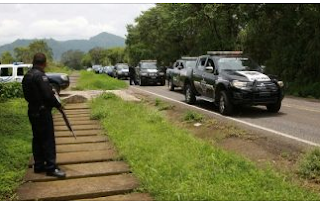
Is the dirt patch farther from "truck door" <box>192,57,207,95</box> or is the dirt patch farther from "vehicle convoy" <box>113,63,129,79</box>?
"vehicle convoy" <box>113,63,129,79</box>

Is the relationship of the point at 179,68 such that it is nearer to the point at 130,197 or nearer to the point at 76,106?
the point at 76,106

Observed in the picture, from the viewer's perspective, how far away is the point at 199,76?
14.0 meters

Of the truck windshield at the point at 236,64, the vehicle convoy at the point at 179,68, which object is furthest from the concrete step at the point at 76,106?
the vehicle convoy at the point at 179,68

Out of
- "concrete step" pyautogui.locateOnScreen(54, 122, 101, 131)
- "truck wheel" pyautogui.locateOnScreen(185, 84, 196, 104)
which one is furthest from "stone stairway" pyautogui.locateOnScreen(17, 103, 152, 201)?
"truck wheel" pyautogui.locateOnScreen(185, 84, 196, 104)

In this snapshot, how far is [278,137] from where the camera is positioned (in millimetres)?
8438

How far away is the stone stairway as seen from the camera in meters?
5.07

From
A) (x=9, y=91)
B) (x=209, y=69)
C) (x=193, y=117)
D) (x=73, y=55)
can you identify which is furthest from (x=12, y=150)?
(x=73, y=55)

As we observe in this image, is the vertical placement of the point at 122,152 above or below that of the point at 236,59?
below

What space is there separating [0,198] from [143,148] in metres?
2.54

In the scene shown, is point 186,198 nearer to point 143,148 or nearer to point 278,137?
point 143,148

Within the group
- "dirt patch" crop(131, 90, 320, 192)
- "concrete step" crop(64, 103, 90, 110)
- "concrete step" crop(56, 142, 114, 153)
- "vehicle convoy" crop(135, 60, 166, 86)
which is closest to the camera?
"dirt patch" crop(131, 90, 320, 192)

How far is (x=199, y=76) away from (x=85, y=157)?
784 cm

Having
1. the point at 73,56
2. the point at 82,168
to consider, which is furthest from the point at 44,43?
the point at 73,56

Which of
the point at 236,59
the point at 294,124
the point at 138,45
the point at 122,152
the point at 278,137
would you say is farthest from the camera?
the point at 138,45
